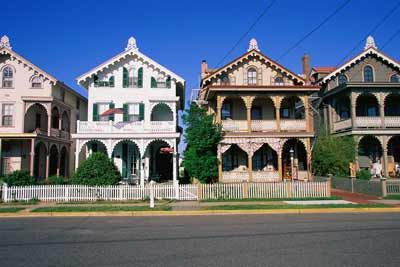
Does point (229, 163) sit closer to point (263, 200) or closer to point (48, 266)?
point (263, 200)

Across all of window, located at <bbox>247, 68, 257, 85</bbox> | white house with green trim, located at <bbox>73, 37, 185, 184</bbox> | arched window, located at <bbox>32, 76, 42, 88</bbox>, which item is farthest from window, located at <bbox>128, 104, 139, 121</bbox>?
window, located at <bbox>247, 68, 257, 85</bbox>

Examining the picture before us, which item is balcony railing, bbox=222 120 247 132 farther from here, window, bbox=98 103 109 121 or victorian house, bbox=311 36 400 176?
victorian house, bbox=311 36 400 176

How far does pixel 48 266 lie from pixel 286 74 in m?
23.2

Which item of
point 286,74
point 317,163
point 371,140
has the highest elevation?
point 286,74

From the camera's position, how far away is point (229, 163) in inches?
1001

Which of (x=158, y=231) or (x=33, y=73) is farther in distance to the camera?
(x=33, y=73)

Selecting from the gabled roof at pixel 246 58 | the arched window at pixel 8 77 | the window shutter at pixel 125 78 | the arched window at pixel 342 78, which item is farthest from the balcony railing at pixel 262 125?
the arched window at pixel 8 77

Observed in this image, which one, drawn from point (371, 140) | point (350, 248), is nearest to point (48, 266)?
point (350, 248)

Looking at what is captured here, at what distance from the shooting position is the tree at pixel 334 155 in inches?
938

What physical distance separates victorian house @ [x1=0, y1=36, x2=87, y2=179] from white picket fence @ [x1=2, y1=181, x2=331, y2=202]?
24.0ft

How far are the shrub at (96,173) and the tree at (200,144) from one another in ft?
16.4

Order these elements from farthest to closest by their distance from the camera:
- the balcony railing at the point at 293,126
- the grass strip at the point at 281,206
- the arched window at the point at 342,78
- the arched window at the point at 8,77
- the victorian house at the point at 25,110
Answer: the arched window at the point at 342,78
the arched window at the point at 8,77
the victorian house at the point at 25,110
the balcony railing at the point at 293,126
the grass strip at the point at 281,206

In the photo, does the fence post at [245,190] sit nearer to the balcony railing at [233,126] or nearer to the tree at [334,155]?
the balcony railing at [233,126]

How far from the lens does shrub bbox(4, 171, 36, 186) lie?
62.1 ft
